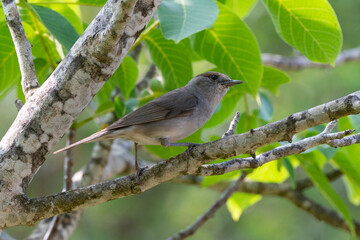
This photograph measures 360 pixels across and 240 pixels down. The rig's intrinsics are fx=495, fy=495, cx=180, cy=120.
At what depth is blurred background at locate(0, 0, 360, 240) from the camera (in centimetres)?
864

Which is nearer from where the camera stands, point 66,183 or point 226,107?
point 66,183

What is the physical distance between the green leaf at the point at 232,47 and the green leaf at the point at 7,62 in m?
1.30

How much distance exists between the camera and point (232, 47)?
3.50 meters

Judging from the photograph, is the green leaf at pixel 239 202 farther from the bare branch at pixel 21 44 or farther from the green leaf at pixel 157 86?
the bare branch at pixel 21 44

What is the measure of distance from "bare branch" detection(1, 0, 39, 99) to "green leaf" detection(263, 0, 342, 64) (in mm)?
1627

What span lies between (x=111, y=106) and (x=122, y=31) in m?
1.31

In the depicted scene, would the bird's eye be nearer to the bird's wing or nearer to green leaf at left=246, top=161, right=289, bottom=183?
the bird's wing

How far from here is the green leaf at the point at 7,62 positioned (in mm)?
3412

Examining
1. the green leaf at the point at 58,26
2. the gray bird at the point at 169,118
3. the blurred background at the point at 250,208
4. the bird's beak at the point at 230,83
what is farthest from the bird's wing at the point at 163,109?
the blurred background at the point at 250,208

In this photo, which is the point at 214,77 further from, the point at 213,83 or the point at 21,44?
the point at 21,44

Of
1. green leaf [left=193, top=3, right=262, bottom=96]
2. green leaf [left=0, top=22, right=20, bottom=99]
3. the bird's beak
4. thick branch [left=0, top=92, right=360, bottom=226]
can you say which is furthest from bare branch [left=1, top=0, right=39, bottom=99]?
the bird's beak

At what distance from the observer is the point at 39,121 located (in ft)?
8.70

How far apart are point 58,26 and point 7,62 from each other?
30.9 inches

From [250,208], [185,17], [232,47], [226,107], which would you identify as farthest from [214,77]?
[250,208]
